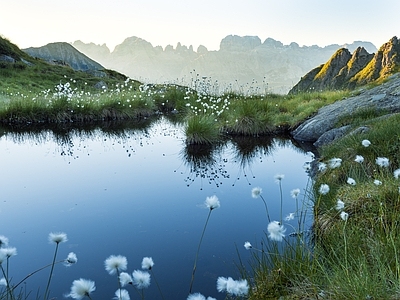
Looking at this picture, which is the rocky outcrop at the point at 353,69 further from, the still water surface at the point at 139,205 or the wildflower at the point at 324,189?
the wildflower at the point at 324,189

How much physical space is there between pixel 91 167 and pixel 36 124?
7783 mm

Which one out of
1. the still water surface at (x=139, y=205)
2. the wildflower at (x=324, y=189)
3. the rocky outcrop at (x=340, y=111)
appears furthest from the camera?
the rocky outcrop at (x=340, y=111)

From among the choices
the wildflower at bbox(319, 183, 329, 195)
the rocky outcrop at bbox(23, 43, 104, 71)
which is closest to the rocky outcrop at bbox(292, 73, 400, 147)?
the wildflower at bbox(319, 183, 329, 195)

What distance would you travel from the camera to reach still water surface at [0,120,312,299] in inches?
165

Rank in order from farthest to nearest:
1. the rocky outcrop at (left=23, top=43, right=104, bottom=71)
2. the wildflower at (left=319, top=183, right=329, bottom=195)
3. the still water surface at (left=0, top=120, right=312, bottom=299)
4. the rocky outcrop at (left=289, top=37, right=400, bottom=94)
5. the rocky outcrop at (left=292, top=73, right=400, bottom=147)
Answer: the rocky outcrop at (left=23, top=43, right=104, bottom=71), the rocky outcrop at (left=289, top=37, right=400, bottom=94), the rocky outcrop at (left=292, top=73, right=400, bottom=147), the still water surface at (left=0, top=120, right=312, bottom=299), the wildflower at (left=319, top=183, right=329, bottom=195)

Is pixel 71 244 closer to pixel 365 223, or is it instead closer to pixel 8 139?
pixel 365 223

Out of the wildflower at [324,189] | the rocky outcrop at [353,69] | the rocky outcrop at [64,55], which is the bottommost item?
the wildflower at [324,189]

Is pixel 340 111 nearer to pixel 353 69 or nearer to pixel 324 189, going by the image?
pixel 324 189

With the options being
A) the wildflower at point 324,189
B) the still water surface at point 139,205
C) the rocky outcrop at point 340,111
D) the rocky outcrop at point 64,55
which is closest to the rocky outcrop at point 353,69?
the rocky outcrop at point 340,111

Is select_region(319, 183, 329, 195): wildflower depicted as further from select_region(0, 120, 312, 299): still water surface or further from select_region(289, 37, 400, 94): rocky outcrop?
select_region(289, 37, 400, 94): rocky outcrop

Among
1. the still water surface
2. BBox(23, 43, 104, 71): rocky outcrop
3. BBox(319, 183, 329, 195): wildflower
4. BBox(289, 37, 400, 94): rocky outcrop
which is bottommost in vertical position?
the still water surface

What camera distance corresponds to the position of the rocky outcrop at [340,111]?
9.84 metres

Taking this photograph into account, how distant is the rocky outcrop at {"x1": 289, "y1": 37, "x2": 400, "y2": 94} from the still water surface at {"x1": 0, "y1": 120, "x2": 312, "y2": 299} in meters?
16.3

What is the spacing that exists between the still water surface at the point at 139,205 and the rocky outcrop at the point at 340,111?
74 cm
